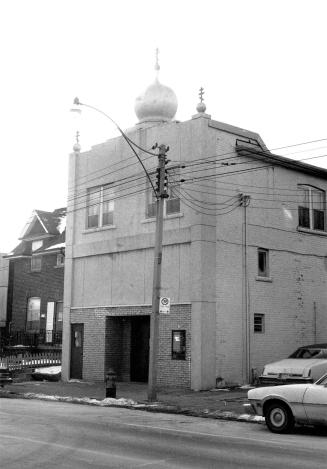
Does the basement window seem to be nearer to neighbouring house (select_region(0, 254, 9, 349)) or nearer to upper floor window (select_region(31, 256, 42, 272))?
upper floor window (select_region(31, 256, 42, 272))

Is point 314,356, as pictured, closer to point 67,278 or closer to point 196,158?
point 196,158

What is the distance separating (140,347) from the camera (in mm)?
24516

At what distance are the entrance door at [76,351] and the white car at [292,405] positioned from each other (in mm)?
13650

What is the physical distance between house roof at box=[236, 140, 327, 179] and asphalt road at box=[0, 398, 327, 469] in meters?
11.3

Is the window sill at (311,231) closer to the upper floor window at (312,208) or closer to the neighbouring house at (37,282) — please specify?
the upper floor window at (312,208)

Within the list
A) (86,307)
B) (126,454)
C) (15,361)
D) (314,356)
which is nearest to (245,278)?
(314,356)

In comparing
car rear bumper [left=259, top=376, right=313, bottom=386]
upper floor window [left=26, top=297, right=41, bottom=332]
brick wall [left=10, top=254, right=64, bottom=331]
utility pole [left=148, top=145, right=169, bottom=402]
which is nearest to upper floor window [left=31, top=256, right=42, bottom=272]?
brick wall [left=10, top=254, right=64, bottom=331]

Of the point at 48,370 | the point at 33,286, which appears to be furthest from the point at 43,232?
the point at 48,370

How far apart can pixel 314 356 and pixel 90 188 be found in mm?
12017

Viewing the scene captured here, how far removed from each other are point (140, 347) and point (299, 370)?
834 cm

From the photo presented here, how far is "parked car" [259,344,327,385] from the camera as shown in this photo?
17.4 metres

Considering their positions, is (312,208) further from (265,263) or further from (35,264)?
(35,264)

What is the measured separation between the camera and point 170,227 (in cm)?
2300

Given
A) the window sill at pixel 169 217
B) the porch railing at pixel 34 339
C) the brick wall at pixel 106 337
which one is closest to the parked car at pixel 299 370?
the brick wall at pixel 106 337
